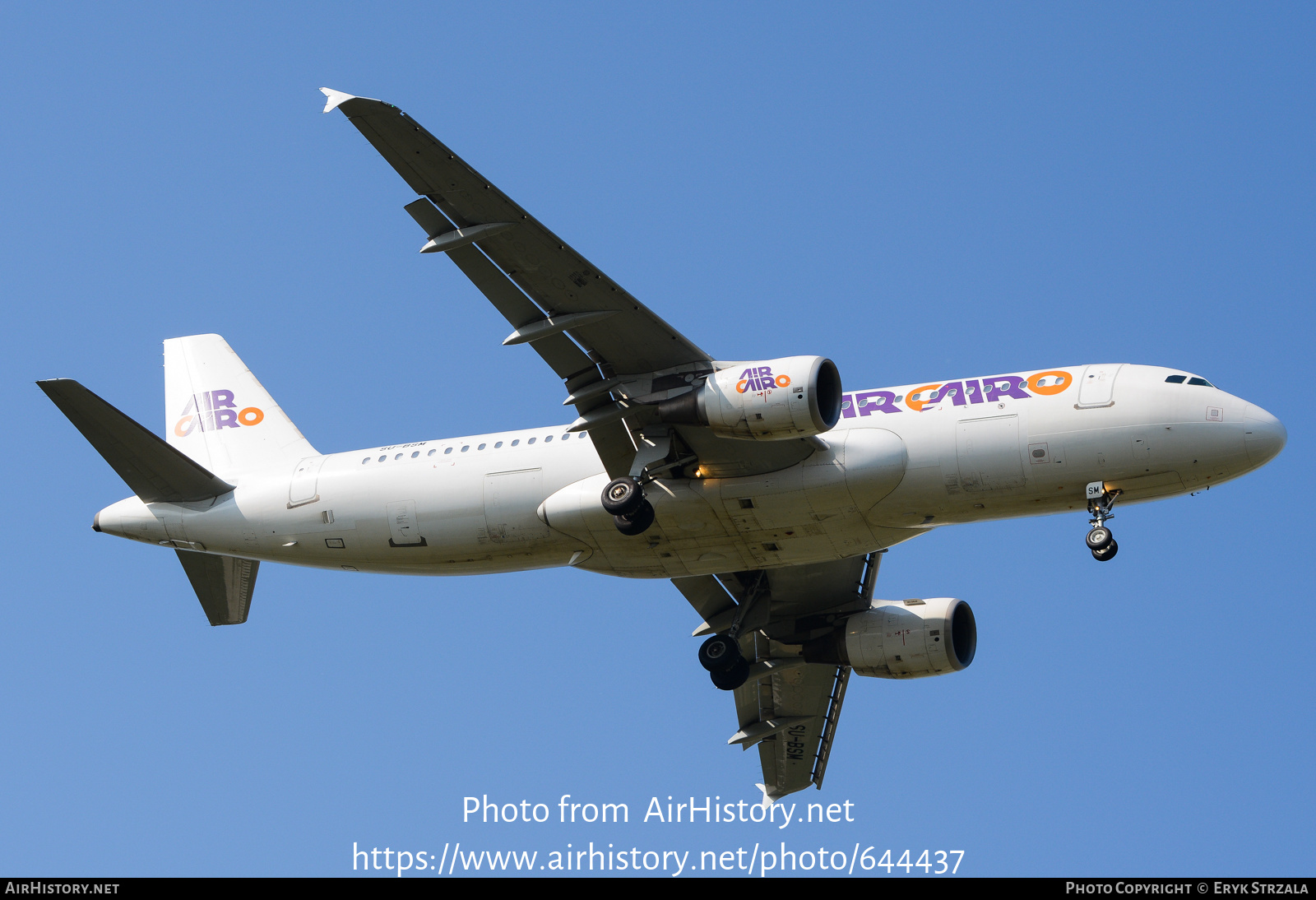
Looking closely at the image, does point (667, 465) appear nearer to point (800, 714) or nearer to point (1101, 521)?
point (1101, 521)

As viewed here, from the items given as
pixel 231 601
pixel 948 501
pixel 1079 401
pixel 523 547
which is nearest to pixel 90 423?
pixel 231 601

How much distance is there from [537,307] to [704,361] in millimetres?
3420

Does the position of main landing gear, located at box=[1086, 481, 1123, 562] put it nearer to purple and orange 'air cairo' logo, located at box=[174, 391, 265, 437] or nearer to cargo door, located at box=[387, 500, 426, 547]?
cargo door, located at box=[387, 500, 426, 547]

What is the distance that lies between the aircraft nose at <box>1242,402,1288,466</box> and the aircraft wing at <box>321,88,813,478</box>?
831 cm

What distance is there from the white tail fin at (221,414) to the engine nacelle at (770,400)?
11.0 m

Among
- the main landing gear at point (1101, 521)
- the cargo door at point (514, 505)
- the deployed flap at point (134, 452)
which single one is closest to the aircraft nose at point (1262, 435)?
the main landing gear at point (1101, 521)

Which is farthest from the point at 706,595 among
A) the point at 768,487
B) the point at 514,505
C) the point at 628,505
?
the point at 628,505

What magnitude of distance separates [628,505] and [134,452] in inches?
457

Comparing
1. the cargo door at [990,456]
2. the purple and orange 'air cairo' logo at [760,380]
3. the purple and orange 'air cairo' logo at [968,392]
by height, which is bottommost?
the cargo door at [990,456]

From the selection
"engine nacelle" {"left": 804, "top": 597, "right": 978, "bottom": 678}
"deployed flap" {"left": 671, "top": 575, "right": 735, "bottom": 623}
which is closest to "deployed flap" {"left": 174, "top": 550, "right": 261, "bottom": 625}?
"deployed flap" {"left": 671, "top": 575, "right": 735, "bottom": 623}

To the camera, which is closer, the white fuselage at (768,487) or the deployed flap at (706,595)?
the white fuselage at (768,487)

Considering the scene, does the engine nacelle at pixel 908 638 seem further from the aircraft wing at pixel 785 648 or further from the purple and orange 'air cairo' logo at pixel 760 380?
the purple and orange 'air cairo' logo at pixel 760 380

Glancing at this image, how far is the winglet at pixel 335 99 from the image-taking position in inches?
1012

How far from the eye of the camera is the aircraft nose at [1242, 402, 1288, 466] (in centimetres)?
2814
